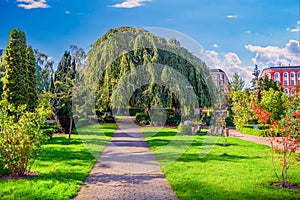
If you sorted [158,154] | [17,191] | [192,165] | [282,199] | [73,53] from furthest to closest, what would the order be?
[73,53]
[158,154]
[192,165]
[17,191]
[282,199]

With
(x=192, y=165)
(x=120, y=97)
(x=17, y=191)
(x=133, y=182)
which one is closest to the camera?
(x=17, y=191)

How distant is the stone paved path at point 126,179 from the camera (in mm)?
5254

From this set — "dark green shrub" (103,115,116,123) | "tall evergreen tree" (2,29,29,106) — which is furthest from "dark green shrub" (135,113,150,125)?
"tall evergreen tree" (2,29,29,106)

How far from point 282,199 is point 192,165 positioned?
3162 mm

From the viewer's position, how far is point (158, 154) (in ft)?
A: 32.5

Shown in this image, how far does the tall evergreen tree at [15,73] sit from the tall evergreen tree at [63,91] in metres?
1.52

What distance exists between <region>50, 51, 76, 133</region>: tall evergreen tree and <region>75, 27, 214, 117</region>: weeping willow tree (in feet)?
4.19

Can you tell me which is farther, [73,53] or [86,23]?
[73,53]

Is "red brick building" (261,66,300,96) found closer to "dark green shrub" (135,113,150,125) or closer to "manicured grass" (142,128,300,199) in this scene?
"dark green shrub" (135,113,150,125)

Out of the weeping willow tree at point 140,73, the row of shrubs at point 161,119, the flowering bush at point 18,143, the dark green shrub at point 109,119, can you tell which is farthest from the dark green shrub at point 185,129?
the flowering bush at point 18,143

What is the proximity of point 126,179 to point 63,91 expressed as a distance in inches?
304

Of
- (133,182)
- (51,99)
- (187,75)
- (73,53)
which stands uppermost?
(73,53)

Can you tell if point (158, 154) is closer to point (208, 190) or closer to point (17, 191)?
point (208, 190)

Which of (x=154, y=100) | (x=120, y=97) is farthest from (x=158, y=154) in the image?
(x=154, y=100)
